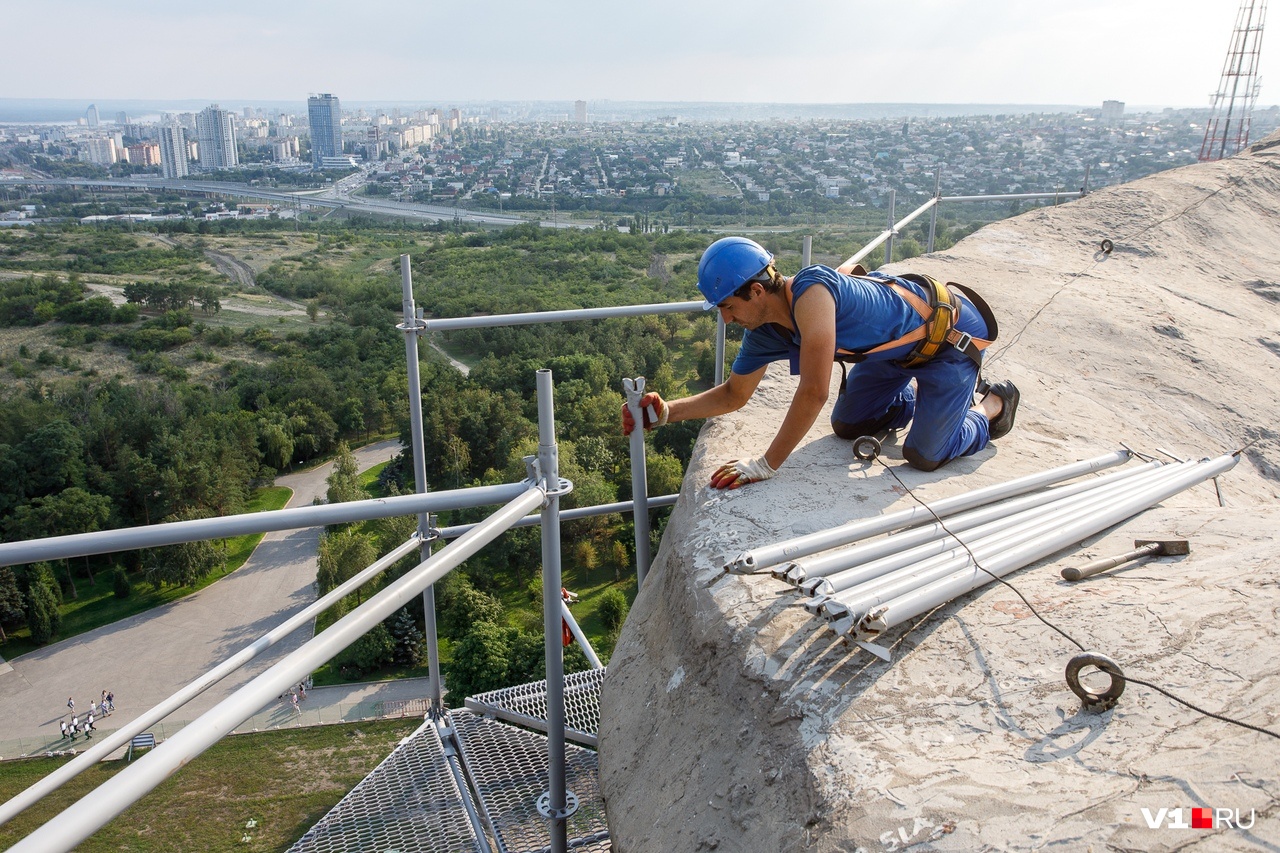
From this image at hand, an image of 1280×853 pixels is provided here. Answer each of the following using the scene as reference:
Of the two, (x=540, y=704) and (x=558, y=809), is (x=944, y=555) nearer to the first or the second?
(x=558, y=809)

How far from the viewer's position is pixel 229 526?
2.26m

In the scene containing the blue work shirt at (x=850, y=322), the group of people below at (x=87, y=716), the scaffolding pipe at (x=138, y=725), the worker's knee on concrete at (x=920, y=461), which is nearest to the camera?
the scaffolding pipe at (x=138, y=725)

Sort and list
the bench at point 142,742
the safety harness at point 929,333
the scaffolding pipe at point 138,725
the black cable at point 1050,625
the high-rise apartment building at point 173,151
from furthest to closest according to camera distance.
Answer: the high-rise apartment building at point 173,151 < the bench at point 142,742 < the safety harness at point 929,333 < the scaffolding pipe at point 138,725 < the black cable at point 1050,625

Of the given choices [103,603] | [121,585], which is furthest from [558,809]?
[103,603]

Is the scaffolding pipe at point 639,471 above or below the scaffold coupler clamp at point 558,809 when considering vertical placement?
above

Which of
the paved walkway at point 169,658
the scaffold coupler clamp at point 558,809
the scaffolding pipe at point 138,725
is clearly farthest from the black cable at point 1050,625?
the paved walkway at point 169,658

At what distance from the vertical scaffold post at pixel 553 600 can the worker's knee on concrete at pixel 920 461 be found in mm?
1837

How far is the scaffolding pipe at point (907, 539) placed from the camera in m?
2.95

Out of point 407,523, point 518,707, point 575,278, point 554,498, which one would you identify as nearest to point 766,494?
point 554,498

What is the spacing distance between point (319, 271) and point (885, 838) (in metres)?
60.9

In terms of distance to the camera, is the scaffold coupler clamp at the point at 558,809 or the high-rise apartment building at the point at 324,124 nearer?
the scaffold coupler clamp at the point at 558,809

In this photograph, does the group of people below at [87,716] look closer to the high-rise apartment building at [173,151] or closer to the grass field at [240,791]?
the grass field at [240,791]

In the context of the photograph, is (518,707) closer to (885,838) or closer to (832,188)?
(885,838)

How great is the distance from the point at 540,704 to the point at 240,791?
15.6 meters
